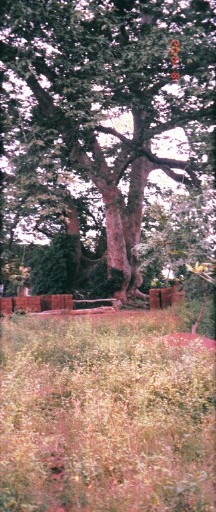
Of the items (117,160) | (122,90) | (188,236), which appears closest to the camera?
(188,236)

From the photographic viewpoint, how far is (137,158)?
13.0m

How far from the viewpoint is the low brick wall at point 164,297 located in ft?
37.8

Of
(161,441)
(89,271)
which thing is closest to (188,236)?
(89,271)

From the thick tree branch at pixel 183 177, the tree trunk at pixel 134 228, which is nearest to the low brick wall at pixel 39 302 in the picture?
the tree trunk at pixel 134 228

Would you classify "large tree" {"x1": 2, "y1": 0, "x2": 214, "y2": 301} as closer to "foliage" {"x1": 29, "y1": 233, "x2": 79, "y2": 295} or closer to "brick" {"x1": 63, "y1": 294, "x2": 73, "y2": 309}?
"foliage" {"x1": 29, "y1": 233, "x2": 79, "y2": 295}

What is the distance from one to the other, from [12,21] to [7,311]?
465cm

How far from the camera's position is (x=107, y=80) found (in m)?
11.4

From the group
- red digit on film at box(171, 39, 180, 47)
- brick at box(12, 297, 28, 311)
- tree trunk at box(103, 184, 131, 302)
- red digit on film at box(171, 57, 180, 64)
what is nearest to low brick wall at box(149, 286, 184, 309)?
tree trunk at box(103, 184, 131, 302)

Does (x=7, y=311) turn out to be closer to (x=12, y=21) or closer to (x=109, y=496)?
(x=12, y=21)

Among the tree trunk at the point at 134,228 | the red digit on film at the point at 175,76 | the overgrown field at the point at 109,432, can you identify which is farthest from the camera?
the tree trunk at the point at 134,228

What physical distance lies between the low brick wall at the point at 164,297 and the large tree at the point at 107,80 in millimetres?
378

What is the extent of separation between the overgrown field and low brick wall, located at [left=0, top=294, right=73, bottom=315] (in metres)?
2.28

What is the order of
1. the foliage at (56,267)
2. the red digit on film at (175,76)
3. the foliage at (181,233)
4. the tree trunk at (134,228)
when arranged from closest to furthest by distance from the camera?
1. the foliage at (181,233)
2. the foliage at (56,267)
3. the red digit on film at (175,76)
4. the tree trunk at (134,228)

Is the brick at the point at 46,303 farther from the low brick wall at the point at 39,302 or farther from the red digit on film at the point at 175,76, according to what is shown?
the red digit on film at the point at 175,76
